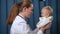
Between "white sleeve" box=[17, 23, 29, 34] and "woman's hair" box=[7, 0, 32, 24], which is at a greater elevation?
"woman's hair" box=[7, 0, 32, 24]

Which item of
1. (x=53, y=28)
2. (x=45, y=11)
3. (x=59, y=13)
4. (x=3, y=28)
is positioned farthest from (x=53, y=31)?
(x=45, y=11)

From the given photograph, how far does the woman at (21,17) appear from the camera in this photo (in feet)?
6.86

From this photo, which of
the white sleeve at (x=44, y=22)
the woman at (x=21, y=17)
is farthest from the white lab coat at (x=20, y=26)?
the white sleeve at (x=44, y=22)

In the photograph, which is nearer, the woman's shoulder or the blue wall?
the woman's shoulder

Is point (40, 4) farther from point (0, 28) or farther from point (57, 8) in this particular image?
point (0, 28)

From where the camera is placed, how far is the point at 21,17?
2.14 meters

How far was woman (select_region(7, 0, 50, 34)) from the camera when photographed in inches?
82.3

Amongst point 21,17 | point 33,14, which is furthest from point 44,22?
point 33,14

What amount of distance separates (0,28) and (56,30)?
1.01 m

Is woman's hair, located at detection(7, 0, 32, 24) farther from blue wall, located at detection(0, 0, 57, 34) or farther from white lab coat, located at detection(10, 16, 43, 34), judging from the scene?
blue wall, located at detection(0, 0, 57, 34)

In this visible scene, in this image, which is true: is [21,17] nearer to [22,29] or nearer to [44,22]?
[22,29]

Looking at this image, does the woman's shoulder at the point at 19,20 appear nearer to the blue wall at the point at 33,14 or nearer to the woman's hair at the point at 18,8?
the woman's hair at the point at 18,8

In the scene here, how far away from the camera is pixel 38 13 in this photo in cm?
343

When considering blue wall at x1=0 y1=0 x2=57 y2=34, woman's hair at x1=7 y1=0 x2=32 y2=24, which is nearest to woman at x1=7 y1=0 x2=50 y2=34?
woman's hair at x1=7 y1=0 x2=32 y2=24
